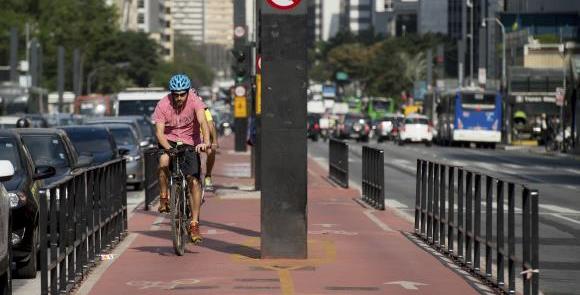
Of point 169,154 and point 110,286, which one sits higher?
point 169,154

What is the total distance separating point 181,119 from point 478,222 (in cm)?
390

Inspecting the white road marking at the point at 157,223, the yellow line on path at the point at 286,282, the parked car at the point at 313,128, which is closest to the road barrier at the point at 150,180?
the white road marking at the point at 157,223

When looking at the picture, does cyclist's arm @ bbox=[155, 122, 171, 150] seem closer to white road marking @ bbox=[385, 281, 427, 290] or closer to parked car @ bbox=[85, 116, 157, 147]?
white road marking @ bbox=[385, 281, 427, 290]

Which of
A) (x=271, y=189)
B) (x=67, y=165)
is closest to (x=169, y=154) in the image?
(x=271, y=189)

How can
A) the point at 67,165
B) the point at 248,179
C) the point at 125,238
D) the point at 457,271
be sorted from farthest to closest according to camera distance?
the point at 248,179 → the point at 67,165 → the point at 125,238 → the point at 457,271

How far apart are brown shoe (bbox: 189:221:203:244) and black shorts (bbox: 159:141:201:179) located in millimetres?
507

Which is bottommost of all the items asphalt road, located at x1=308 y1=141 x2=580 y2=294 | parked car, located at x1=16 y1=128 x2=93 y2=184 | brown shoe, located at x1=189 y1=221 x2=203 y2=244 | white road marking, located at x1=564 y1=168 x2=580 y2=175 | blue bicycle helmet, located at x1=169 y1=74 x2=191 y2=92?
white road marking, located at x1=564 y1=168 x2=580 y2=175

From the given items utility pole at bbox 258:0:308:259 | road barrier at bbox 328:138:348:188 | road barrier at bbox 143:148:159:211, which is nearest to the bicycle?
utility pole at bbox 258:0:308:259

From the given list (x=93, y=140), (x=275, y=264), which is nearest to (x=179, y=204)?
(x=275, y=264)

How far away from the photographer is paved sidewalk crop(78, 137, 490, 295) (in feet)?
46.3

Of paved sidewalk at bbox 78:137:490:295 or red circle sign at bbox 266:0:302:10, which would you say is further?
red circle sign at bbox 266:0:302:10

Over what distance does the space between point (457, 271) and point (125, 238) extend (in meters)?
5.64

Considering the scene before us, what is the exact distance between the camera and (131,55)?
174000mm

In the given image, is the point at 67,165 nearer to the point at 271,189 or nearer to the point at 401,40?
the point at 271,189
